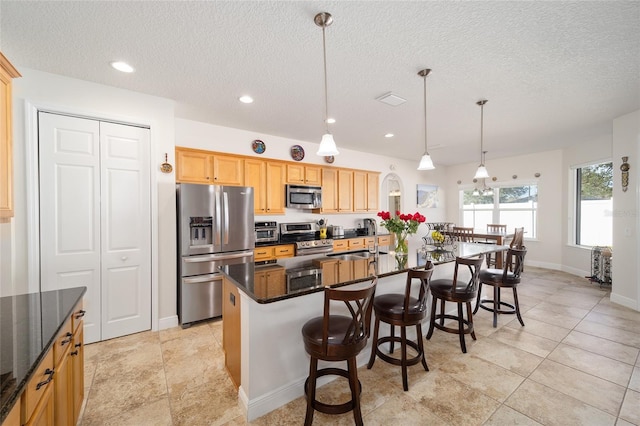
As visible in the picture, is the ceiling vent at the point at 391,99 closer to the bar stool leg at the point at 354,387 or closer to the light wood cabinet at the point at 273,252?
the light wood cabinet at the point at 273,252

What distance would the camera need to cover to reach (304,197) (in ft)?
15.5

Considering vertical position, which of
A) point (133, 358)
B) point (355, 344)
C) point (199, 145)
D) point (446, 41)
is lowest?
point (133, 358)

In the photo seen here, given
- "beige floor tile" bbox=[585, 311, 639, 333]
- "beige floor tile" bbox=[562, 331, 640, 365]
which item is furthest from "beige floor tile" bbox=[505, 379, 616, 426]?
"beige floor tile" bbox=[585, 311, 639, 333]

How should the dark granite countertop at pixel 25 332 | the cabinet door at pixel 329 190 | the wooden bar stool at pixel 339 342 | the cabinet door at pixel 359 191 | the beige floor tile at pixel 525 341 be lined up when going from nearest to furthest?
the dark granite countertop at pixel 25 332, the wooden bar stool at pixel 339 342, the beige floor tile at pixel 525 341, the cabinet door at pixel 329 190, the cabinet door at pixel 359 191

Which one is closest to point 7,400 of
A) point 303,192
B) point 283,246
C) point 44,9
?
point 44,9

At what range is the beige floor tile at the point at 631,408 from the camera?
1.77 metres

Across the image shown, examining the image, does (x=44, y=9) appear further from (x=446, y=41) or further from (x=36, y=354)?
(x=446, y=41)

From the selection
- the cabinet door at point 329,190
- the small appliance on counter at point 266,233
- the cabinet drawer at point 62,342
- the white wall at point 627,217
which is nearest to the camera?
the cabinet drawer at point 62,342

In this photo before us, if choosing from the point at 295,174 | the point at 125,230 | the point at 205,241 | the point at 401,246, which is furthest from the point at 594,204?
the point at 125,230

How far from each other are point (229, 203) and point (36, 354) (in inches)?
100

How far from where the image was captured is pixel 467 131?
439cm

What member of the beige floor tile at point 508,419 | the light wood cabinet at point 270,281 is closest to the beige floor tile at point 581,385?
the beige floor tile at point 508,419

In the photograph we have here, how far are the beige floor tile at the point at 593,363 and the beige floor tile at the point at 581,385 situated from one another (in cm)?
9

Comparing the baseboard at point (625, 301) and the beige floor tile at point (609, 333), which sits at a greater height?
the baseboard at point (625, 301)
